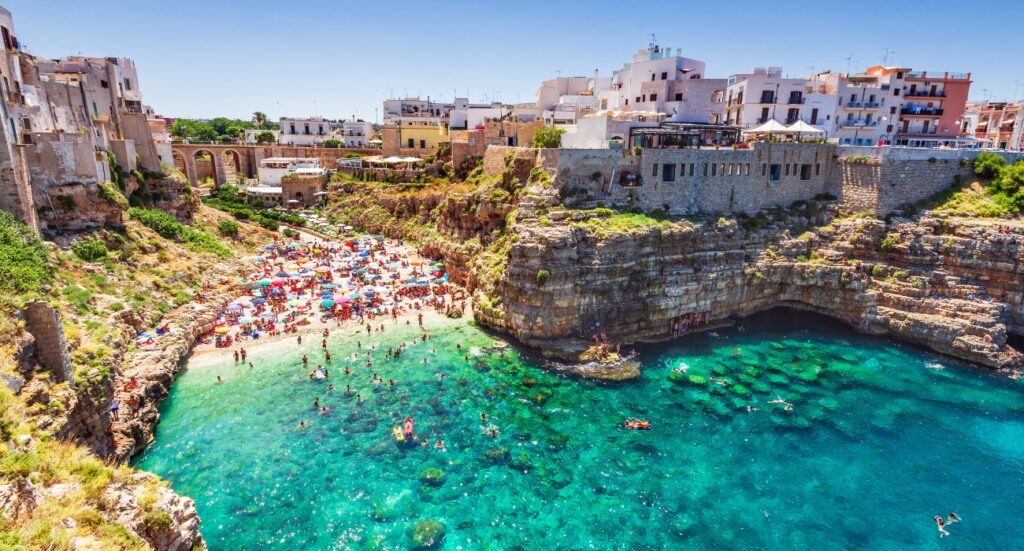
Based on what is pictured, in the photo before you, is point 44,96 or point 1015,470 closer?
point 1015,470

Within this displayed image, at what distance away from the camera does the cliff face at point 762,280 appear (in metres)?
30.0

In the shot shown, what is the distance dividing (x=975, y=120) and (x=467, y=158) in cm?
6237

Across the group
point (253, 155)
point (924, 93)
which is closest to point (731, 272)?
point (924, 93)

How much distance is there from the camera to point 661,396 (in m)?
26.2

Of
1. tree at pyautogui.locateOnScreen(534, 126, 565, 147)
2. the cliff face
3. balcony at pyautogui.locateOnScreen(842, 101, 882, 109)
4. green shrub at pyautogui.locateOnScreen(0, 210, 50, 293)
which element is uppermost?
balcony at pyautogui.locateOnScreen(842, 101, 882, 109)

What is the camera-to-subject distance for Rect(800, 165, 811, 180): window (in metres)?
37.7

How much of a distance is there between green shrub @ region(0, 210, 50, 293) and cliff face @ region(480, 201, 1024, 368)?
21.6 metres

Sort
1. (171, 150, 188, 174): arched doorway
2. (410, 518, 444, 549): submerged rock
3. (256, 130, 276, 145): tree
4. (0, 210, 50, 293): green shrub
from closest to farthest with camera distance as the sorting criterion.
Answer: (410, 518, 444, 549): submerged rock
(0, 210, 50, 293): green shrub
(171, 150, 188, 174): arched doorway
(256, 130, 276, 145): tree

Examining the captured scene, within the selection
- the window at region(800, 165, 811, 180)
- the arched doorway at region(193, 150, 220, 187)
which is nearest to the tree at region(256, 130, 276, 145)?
the arched doorway at region(193, 150, 220, 187)

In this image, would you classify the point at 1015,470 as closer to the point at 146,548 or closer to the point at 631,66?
the point at 146,548

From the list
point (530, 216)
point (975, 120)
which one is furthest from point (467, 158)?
point (975, 120)

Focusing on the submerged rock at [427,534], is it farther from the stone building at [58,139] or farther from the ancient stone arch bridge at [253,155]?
the ancient stone arch bridge at [253,155]

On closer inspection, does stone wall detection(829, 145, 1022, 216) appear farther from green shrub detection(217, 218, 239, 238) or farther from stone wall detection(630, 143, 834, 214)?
green shrub detection(217, 218, 239, 238)

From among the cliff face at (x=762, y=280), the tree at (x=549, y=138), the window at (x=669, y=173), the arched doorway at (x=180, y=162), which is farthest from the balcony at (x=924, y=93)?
the arched doorway at (x=180, y=162)
